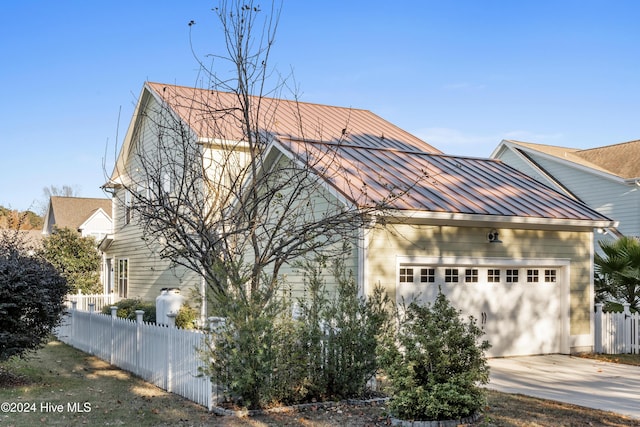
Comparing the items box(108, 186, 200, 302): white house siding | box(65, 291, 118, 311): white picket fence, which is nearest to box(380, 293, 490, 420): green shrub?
box(108, 186, 200, 302): white house siding

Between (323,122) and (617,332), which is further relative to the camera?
(323,122)

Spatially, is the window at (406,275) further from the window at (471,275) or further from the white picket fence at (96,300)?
the white picket fence at (96,300)

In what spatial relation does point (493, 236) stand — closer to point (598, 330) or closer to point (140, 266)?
point (598, 330)

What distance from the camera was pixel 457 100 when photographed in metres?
24.6

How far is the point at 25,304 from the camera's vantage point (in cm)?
1159

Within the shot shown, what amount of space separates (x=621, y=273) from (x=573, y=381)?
5.76 meters

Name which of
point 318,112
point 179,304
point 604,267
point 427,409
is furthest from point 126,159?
point 427,409

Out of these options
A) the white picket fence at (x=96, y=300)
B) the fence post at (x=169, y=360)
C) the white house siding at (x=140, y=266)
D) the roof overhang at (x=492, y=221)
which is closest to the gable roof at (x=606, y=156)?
the roof overhang at (x=492, y=221)

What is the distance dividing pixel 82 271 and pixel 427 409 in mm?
24977

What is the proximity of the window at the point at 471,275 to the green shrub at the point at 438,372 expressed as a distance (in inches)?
251

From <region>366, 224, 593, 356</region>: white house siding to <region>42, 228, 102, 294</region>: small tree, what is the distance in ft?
63.5

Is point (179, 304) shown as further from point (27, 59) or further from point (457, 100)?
point (457, 100)

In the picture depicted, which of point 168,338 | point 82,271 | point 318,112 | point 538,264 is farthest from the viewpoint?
point 82,271

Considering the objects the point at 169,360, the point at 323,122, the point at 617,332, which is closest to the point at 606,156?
the point at 323,122
